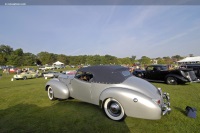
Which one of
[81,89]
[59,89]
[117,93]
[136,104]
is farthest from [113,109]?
[59,89]

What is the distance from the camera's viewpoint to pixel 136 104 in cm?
322

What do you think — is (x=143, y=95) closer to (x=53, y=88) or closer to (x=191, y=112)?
(x=191, y=112)

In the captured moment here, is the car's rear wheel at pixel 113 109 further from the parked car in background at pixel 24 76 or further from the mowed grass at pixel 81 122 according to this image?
the parked car in background at pixel 24 76

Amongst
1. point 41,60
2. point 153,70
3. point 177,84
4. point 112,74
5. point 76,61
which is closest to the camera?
point 112,74

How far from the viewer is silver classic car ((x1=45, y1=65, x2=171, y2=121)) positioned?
3201 millimetres

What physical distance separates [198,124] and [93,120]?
2.68 m

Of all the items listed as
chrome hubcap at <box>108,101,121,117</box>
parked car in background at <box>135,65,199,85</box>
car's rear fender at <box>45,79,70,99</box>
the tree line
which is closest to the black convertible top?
chrome hubcap at <box>108,101,121,117</box>

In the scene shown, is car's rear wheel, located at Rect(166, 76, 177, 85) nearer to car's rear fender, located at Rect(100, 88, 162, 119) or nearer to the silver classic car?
the silver classic car

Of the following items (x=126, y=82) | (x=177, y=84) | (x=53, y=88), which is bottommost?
(x=177, y=84)

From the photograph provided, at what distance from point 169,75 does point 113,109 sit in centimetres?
773

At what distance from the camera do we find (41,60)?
272 feet

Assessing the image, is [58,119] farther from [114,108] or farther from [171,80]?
[171,80]

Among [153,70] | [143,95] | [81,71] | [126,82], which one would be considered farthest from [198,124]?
[153,70]

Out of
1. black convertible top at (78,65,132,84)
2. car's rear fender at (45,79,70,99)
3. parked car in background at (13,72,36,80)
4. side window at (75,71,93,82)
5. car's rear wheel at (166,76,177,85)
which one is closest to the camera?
black convertible top at (78,65,132,84)
